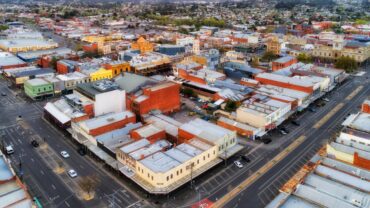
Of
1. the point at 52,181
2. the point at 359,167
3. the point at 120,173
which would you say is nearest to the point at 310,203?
the point at 359,167

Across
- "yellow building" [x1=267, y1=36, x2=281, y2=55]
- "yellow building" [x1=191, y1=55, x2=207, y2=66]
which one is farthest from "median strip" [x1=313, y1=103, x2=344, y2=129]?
"yellow building" [x1=267, y1=36, x2=281, y2=55]

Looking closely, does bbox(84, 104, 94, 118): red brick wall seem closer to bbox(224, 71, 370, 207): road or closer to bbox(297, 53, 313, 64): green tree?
bbox(224, 71, 370, 207): road

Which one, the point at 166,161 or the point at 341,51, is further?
the point at 341,51

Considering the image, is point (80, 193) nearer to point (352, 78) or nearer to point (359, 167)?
point (359, 167)

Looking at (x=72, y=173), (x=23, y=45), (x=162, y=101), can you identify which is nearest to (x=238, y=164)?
(x=72, y=173)

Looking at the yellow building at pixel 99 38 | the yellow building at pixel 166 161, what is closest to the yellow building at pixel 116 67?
the yellow building at pixel 166 161

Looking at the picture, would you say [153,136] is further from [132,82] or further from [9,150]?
[9,150]
